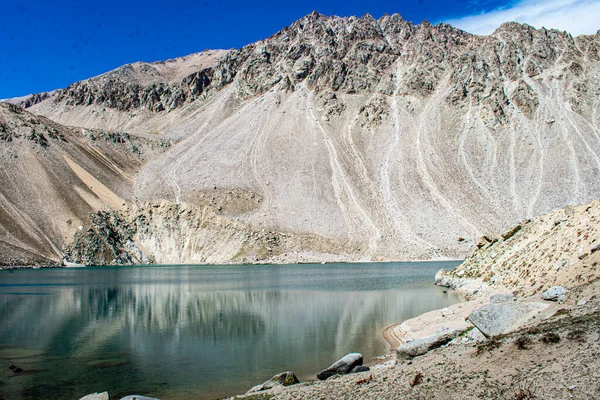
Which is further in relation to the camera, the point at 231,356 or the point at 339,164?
the point at 339,164

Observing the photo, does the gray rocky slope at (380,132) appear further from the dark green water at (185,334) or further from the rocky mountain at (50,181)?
the dark green water at (185,334)

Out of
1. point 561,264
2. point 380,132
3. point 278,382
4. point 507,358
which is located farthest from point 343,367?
point 380,132

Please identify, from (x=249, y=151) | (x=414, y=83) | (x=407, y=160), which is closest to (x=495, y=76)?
(x=414, y=83)

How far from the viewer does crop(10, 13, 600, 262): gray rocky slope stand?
84.9 metres

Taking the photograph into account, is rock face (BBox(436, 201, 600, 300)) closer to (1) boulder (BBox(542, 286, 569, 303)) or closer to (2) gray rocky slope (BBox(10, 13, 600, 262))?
(1) boulder (BBox(542, 286, 569, 303))

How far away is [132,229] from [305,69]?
221 ft

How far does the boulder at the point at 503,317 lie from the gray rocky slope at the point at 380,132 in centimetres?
6612

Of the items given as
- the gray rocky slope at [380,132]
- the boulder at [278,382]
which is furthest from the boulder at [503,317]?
the gray rocky slope at [380,132]

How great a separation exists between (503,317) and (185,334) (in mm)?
14233

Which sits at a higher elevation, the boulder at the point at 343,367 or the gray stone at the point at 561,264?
the gray stone at the point at 561,264

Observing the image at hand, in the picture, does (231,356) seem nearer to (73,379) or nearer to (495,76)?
(73,379)

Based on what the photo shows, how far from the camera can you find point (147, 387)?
14.1 meters

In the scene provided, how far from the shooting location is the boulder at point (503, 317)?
11.2m

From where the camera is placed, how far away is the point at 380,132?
354 feet
